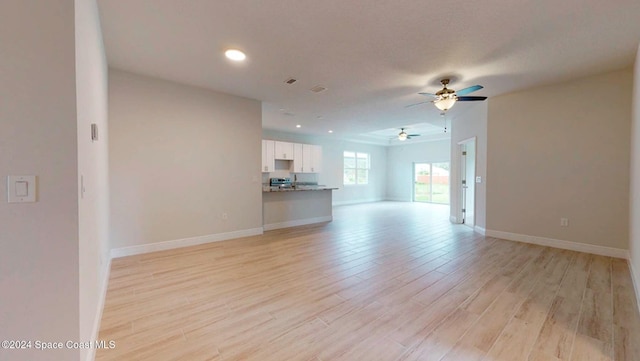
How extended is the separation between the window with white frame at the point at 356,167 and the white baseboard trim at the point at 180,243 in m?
6.45

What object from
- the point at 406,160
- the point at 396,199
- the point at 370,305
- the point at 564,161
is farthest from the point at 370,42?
the point at 396,199

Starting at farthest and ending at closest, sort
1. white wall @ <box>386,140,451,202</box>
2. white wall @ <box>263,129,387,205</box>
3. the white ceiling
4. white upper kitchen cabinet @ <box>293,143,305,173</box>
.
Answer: white wall @ <box>386,140,451,202</box> → white wall @ <box>263,129,387,205</box> → white upper kitchen cabinet @ <box>293,143,305,173</box> → the white ceiling

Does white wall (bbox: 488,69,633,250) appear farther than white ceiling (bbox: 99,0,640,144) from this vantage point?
Yes

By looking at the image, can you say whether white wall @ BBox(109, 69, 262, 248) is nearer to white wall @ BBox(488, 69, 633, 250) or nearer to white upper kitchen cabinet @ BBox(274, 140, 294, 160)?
white upper kitchen cabinet @ BBox(274, 140, 294, 160)

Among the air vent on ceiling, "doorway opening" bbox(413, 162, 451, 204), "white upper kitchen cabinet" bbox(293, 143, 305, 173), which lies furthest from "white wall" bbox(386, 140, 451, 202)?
the air vent on ceiling

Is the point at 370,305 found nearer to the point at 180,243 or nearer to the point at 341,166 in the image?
the point at 180,243

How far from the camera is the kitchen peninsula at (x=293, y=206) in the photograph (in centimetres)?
570

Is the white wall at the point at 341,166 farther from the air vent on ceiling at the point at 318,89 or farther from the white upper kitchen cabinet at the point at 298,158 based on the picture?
the air vent on ceiling at the point at 318,89

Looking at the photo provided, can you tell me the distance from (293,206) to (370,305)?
394 cm

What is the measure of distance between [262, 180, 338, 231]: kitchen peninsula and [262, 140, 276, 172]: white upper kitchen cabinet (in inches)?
83.8

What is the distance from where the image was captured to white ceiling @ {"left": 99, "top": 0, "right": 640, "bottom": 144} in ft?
7.60

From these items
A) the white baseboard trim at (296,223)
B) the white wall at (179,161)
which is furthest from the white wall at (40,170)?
the white baseboard trim at (296,223)

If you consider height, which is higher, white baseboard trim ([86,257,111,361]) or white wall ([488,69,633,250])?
white wall ([488,69,633,250])

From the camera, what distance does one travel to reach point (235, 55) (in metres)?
3.22
